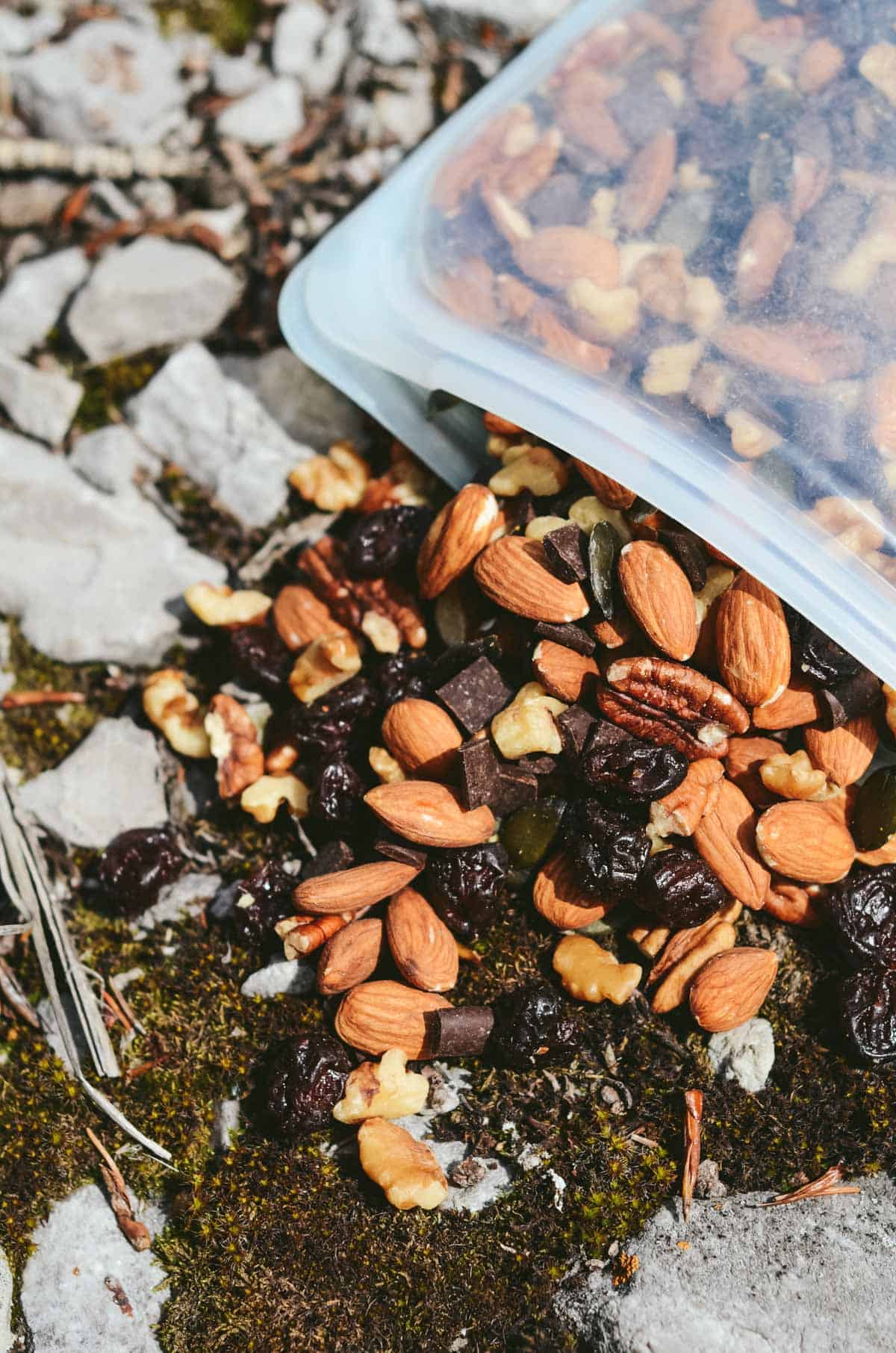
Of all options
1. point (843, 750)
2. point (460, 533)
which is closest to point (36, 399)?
point (460, 533)

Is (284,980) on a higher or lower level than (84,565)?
lower

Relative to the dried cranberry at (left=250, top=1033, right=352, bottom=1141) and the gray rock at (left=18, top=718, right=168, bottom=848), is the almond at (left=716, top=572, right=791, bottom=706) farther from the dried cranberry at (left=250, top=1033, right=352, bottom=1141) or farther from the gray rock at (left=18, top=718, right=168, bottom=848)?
the gray rock at (left=18, top=718, right=168, bottom=848)

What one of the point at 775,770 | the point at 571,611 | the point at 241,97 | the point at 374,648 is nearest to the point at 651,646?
the point at 571,611

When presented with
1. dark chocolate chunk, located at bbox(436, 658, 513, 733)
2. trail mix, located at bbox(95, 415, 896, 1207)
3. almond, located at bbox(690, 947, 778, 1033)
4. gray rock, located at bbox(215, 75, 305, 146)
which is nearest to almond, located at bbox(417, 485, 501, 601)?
trail mix, located at bbox(95, 415, 896, 1207)

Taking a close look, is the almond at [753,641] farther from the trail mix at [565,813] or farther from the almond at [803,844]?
the almond at [803,844]

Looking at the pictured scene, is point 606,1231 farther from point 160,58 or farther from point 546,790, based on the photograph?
point 160,58

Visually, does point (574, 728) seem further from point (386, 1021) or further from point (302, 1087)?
point (302, 1087)
